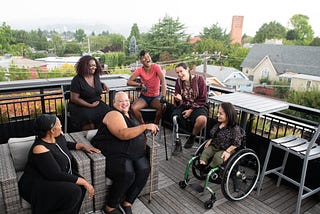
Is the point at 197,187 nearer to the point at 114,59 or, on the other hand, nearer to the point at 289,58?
the point at 289,58

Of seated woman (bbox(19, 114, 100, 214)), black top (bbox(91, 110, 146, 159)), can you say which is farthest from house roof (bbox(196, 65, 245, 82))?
seated woman (bbox(19, 114, 100, 214))

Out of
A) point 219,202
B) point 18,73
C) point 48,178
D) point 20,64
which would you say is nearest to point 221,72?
point 18,73

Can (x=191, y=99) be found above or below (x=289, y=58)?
below

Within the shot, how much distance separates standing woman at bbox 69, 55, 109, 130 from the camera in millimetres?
2992

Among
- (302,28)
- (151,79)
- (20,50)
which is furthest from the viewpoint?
(302,28)

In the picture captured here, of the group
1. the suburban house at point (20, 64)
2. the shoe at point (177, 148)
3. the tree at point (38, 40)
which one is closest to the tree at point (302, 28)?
the suburban house at point (20, 64)

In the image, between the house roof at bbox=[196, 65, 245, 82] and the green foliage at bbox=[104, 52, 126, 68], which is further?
the green foliage at bbox=[104, 52, 126, 68]

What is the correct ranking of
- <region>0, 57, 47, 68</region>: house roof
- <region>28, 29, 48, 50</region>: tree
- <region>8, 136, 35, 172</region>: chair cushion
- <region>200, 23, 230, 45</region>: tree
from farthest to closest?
<region>28, 29, 48, 50</region>: tree < <region>200, 23, 230, 45</region>: tree < <region>0, 57, 47, 68</region>: house roof < <region>8, 136, 35, 172</region>: chair cushion

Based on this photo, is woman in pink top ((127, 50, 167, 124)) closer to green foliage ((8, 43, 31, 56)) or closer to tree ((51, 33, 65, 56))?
green foliage ((8, 43, 31, 56))

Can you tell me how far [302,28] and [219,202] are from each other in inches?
2253

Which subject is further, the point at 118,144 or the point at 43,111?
the point at 43,111

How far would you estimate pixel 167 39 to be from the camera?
31969 millimetres

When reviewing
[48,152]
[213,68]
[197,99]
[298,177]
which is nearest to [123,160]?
[48,152]

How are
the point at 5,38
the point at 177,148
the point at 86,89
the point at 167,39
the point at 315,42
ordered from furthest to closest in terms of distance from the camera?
the point at 315,42 → the point at 167,39 → the point at 5,38 → the point at 177,148 → the point at 86,89
